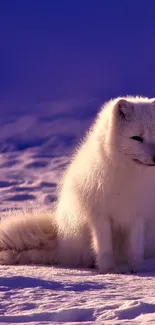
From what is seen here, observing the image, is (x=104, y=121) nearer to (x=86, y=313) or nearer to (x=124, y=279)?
(x=124, y=279)

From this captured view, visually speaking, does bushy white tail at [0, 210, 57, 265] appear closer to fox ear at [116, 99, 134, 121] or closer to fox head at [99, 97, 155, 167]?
fox head at [99, 97, 155, 167]

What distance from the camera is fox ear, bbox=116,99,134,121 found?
3742 millimetres

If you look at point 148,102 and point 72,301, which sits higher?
point 148,102

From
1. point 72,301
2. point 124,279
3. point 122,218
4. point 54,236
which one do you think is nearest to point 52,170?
point 54,236

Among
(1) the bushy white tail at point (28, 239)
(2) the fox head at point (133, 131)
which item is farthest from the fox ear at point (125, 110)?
(1) the bushy white tail at point (28, 239)

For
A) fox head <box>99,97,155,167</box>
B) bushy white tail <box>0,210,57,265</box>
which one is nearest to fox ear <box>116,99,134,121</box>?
fox head <box>99,97,155,167</box>

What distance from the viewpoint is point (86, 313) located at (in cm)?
221

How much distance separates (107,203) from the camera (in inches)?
151

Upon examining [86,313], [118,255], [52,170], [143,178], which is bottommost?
[86,313]

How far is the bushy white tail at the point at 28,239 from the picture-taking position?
166 inches

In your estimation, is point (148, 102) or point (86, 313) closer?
point (86, 313)

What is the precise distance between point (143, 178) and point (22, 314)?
182 cm

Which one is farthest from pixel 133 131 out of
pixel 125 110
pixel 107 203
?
pixel 107 203

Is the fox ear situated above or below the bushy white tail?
above
